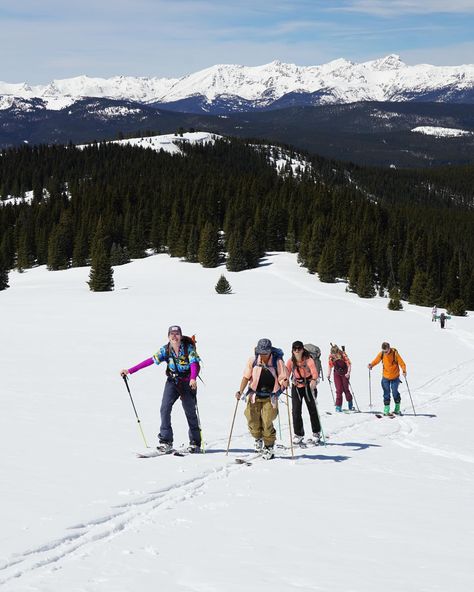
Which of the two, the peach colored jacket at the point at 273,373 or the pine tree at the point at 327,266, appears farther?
the pine tree at the point at 327,266

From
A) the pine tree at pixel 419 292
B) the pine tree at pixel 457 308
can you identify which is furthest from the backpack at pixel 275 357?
the pine tree at pixel 419 292

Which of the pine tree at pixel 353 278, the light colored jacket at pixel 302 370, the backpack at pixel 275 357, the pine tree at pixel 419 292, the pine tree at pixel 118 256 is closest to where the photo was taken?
the backpack at pixel 275 357

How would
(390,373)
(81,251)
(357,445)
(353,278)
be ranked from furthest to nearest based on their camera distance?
(81,251) < (353,278) < (390,373) < (357,445)

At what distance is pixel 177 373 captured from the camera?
11.0 metres

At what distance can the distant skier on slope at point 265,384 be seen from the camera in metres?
10.9

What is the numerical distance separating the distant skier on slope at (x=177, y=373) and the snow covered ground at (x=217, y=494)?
2.08 feet

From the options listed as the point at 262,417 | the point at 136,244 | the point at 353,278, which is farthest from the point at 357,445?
the point at 136,244

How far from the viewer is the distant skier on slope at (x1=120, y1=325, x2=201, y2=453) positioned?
1094cm

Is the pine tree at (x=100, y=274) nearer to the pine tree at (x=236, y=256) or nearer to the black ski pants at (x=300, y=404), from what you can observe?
the pine tree at (x=236, y=256)

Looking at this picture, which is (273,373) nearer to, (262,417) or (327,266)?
(262,417)

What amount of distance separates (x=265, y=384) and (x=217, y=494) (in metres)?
2.56

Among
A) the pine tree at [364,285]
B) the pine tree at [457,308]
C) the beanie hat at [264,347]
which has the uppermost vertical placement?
the beanie hat at [264,347]

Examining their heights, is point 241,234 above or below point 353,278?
above

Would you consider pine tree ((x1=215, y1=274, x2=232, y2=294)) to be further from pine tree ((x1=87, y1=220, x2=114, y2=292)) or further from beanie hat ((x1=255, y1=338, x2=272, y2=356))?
beanie hat ((x1=255, y1=338, x2=272, y2=356))
